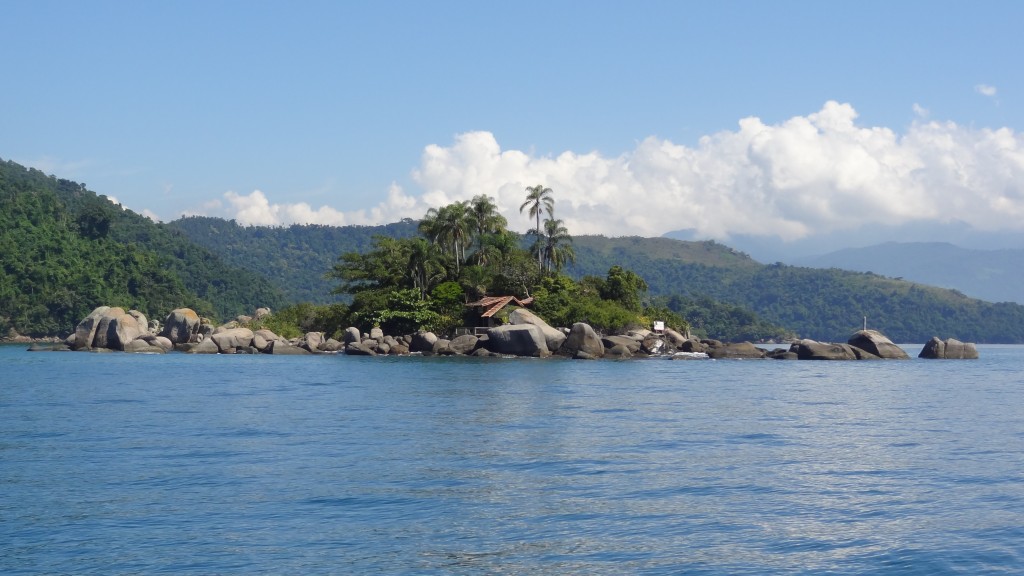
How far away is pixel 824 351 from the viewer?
245 feet

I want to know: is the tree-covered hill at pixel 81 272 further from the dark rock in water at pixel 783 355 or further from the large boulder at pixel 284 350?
the dark rock in water at pixel 783 355

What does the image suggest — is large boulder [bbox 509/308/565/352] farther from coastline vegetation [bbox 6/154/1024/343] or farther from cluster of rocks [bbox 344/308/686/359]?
coastline vegetation [bbox 6/154/1024/343]

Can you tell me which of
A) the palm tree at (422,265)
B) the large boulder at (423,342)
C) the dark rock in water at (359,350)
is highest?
the palm tree at (422,265)

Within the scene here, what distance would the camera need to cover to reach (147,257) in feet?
408

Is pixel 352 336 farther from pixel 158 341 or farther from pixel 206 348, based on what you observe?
pixel 158 341

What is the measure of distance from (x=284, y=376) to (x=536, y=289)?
35363mm

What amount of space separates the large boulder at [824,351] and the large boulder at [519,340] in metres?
21.8

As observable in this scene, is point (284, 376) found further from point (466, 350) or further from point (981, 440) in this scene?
point (981, 440)

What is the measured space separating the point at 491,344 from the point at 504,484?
5122 centimetres

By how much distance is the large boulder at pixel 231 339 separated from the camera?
251ft

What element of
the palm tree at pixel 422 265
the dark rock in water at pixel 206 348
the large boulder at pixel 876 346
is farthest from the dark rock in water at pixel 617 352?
the dark rock in water at pixel 206 348

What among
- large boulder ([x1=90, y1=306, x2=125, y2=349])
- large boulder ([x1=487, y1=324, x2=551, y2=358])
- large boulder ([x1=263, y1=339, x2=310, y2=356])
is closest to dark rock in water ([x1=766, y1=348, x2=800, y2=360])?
large boulder ([x1=487, y1=324, x2=551, y2=358])

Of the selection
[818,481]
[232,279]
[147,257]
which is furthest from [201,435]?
[232,279]

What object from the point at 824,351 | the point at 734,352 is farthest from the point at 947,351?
the point at 734,352
